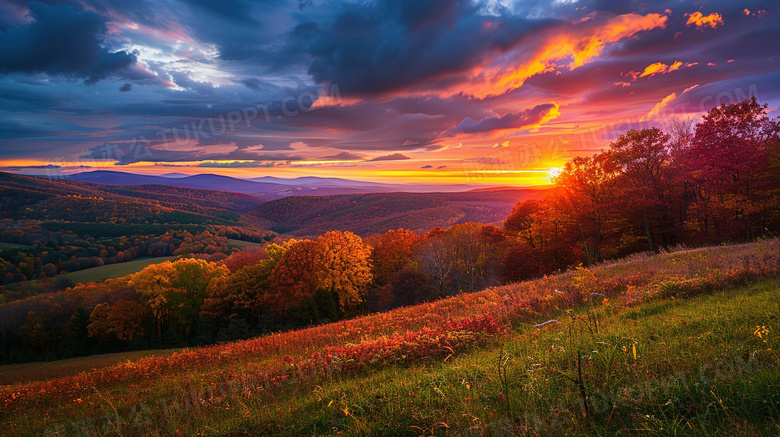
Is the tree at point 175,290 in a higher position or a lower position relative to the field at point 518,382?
lower

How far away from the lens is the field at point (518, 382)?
3127 mm

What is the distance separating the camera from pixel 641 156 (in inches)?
1085

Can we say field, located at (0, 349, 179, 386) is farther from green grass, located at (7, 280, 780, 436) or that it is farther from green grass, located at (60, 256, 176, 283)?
green grass, located at (60, 256, 176, 283)

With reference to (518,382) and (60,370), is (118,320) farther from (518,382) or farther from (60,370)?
(518,382)

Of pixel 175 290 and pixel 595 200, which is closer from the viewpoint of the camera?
pixel 595 200

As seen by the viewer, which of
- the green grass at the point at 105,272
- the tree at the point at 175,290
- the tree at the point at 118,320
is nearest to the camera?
the tree at the point at 118,320

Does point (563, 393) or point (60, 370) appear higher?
point (563, 393)

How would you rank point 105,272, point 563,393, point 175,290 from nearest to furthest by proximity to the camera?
point 563,393 → point 175,290 → point 105,272

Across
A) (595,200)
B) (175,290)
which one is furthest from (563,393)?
(175,290)

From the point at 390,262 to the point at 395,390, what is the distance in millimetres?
42711

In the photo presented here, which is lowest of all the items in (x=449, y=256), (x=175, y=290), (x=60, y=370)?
(x=175, y=290)

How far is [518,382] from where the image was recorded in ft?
13.5

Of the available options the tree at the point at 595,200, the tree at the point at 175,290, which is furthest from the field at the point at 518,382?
the tree at the point at 175,290

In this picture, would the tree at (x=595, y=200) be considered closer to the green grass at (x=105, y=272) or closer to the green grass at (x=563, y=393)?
the green grass at (x=563, y=393)
